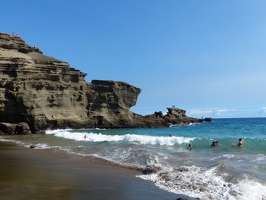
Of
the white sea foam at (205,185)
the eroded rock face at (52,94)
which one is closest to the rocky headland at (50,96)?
the eroded rock face at (52,94)

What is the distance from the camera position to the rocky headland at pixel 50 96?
3684 centimetres

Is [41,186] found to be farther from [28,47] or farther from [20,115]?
[28,47]

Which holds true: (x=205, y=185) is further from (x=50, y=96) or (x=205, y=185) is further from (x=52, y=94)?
(x=52, y=94)

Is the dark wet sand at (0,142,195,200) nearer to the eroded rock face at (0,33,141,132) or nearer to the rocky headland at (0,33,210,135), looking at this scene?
the rocky headland at (0,33,210,135)

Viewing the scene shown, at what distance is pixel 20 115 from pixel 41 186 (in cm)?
3179

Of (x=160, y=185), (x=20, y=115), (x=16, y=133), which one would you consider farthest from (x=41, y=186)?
(x=20, y=115)

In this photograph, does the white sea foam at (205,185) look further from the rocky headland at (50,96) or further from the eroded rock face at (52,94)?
the eroded rock face at (52,94)

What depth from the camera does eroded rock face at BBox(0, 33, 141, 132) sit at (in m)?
37.2

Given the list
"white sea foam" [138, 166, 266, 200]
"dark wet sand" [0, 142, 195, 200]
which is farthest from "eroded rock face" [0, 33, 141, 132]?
"white sea foam" [138, 166, 266, 200]

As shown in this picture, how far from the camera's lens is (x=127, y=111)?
5125 cm

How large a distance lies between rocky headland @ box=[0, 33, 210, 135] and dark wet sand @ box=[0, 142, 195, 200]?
25.7m

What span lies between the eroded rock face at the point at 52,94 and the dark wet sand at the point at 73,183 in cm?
2639

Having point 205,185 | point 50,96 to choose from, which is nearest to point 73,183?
point 205,185

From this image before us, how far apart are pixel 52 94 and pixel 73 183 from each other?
33.6m
